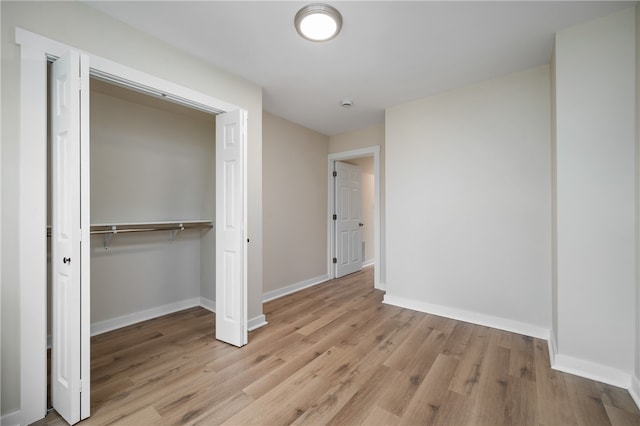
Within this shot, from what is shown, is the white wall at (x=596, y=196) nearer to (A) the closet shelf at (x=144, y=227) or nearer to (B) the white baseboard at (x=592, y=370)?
(B) the white baseboard at (x=592, y=370)

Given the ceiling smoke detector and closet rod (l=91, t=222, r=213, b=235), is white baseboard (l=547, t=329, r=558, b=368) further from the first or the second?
closet rod (l=91, t=222, r=213, b=235)

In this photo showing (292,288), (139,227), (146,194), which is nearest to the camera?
(139,227)

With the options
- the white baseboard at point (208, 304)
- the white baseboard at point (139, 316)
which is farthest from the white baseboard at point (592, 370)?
the white baseboard at point (139, 316)

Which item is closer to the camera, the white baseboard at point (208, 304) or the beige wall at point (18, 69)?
the beige wall at point (18, 69)

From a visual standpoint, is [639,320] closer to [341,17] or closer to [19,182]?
[341,17]

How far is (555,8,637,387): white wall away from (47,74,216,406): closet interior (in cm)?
347

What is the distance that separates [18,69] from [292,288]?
347 cm

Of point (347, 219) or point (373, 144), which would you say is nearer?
point (373, 144)

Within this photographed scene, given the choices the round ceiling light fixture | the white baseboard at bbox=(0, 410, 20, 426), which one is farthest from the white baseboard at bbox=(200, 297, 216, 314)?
the round ceiling light fixture

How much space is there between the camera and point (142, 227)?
283 cm

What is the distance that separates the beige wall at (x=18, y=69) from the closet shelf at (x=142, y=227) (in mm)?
1001

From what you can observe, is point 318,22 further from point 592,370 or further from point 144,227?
point 592,370

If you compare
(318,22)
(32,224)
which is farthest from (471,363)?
(32,224)

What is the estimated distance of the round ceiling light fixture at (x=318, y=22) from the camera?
1.79 metres
